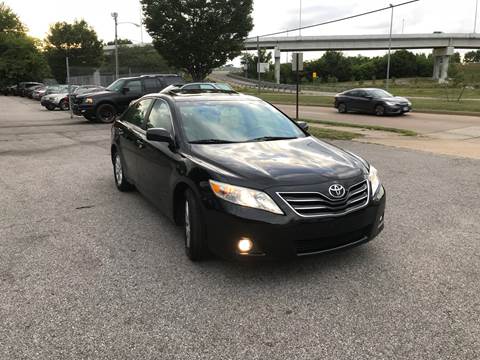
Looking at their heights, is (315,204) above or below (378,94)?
below

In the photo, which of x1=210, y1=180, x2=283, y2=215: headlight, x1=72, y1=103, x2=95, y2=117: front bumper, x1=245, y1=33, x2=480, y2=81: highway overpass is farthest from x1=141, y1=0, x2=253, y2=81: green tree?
x1=245, y1=33, x2=480, y2=81: highway overpass

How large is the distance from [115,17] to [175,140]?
36.5m

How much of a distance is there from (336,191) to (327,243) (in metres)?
0.42

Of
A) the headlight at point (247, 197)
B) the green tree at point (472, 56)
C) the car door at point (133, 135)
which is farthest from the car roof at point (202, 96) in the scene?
the green tree at point (472, 56)

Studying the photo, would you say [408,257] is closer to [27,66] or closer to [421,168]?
[421,168]

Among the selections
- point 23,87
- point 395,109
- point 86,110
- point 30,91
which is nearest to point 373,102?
point 395,109

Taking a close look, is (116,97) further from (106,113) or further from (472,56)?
(472,56)

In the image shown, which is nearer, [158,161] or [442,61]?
[158,161]

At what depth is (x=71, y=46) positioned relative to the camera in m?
73.8

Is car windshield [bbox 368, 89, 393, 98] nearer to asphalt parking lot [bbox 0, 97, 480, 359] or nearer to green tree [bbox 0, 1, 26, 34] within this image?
asphalt parking lot [bbox 0, 97, 480, 359]

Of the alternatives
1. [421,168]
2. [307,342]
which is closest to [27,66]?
[421,168]

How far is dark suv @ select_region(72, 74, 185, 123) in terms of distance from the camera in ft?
57.5

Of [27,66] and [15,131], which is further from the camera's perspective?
[27,66]

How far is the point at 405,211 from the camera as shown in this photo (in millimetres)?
5609
